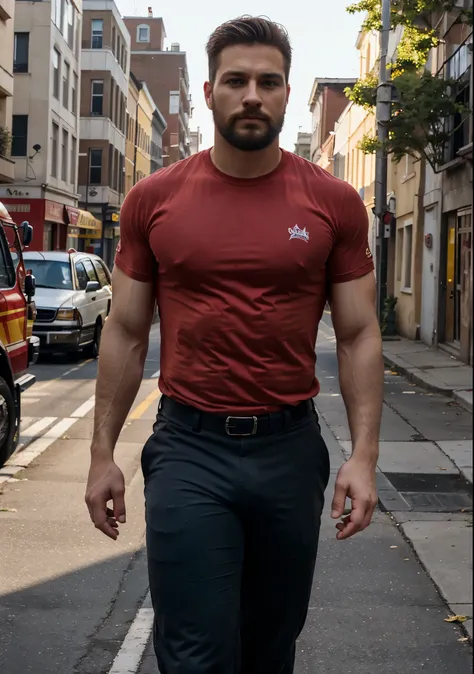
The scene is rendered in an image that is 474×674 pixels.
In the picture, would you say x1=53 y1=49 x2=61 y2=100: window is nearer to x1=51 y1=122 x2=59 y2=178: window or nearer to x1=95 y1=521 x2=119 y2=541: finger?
x1=51 y1=122 x2=59 y2=178: window

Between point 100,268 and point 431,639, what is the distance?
18103 millimetres

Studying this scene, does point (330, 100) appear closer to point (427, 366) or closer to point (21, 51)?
point (21, 51)

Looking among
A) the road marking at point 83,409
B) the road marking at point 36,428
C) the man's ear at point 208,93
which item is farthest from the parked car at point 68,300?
the man's ear at point 208,93

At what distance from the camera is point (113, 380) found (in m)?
3.13

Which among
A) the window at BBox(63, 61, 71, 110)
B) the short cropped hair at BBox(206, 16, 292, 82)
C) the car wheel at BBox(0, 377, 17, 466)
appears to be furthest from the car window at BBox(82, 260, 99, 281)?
the window at BBox(63, 61, 71, 110)

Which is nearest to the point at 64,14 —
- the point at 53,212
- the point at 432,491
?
the point at 53,212

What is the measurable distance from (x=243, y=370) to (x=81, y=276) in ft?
59.0

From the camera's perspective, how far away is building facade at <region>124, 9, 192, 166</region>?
103688mm

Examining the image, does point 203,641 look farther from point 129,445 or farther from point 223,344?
point 129,445

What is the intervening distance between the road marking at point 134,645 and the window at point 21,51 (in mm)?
40485

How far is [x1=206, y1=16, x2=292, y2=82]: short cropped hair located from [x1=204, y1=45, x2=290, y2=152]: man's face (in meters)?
0.02

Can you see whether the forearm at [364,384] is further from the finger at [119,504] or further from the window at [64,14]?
the window at [64,14]

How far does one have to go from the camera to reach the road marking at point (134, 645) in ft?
14.8

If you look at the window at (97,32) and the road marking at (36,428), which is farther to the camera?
the window at (97,32)
